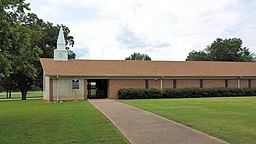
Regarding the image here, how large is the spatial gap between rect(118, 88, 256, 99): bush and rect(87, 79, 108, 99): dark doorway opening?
3706 millimetres

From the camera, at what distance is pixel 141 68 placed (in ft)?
120

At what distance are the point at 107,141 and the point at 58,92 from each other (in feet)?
78.4

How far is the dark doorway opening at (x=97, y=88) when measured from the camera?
36.4 metres

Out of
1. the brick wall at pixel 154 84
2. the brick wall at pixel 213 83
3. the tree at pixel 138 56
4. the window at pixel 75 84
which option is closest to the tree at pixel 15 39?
the window at pixel 75 84

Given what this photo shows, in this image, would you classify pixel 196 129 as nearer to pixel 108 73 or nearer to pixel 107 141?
pixel 107 141

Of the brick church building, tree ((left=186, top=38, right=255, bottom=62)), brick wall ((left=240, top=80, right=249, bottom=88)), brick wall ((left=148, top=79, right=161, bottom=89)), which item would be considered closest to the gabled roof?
the brick church building

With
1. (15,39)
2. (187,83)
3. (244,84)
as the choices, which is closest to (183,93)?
(187,83)

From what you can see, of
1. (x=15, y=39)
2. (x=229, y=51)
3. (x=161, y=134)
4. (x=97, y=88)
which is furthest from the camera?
(x=229, y=51)

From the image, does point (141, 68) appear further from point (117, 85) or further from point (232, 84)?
point (232, 84)

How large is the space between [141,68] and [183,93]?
219 inches

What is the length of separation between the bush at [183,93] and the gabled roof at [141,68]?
6.50 feet

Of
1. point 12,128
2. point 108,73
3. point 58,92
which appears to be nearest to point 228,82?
point 108,73

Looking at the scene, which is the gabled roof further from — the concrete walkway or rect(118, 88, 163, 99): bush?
the concrete walkway

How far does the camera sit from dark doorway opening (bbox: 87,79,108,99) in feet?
119
